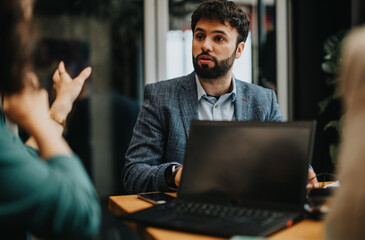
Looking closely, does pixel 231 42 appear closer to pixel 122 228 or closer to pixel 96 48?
pixel 96 48

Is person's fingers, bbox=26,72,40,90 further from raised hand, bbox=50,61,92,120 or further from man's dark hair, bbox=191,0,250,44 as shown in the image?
man's dark hair, bbox=191,0,250,44

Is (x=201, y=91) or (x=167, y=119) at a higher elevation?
(x=201, y=91)

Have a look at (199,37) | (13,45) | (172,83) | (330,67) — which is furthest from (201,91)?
(330,67)

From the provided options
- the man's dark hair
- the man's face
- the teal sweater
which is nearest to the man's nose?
the man's face

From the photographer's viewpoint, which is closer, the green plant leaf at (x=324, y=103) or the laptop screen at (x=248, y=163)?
the laptop screen at (x=248, y=163)

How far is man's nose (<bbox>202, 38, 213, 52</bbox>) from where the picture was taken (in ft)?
6.06

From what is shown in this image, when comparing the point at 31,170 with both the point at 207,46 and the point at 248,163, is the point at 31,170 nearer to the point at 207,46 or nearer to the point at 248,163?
the point at 248,163

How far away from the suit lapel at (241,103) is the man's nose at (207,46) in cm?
24

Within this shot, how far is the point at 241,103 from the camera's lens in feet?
6.17

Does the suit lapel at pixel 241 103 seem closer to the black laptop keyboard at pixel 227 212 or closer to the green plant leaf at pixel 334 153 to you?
the black laptop keyboard at pixel 227 212

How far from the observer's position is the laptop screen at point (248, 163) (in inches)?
41.2

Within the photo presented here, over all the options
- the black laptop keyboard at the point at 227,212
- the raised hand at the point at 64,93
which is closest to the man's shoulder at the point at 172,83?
the raised hand at the point at 64,93

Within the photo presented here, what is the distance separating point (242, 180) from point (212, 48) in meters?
0.92

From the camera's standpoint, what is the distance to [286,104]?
3.75 m
